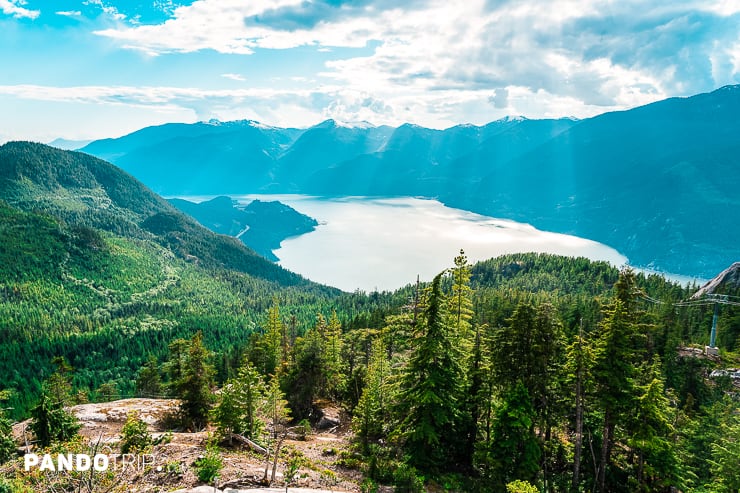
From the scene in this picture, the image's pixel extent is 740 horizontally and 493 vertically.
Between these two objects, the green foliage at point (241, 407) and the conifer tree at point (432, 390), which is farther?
the green foliage at point (241, 407)

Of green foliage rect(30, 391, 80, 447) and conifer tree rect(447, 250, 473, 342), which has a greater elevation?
conifer tree rect(447, 250, 473, 342)

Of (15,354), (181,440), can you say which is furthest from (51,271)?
(181,440)

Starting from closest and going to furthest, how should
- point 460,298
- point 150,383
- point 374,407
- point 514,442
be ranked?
point 514,442, point 374,407, point 460,298, point 150,383

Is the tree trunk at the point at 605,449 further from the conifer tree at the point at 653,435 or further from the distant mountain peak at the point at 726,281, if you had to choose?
the distant mountain peak at the point at 726,281

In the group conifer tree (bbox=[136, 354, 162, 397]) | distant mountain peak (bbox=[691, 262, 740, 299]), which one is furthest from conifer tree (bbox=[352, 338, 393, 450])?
distant mountain peak (bbox=[691, 262, 740, 299])

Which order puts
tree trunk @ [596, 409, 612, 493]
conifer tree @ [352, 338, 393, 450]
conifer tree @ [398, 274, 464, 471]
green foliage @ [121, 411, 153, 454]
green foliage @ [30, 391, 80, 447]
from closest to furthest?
green foliage @ [121, 411, 153, 454], tree trunk @ [596, 409, 612, 493], conifer tree @ [398, 274, 464, 471], green foliage @ [30, 391, 80, 447], conifer tree @ [352, 338, 393, 450]

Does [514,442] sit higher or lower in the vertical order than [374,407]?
higher

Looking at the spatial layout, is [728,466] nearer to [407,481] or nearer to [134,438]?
[407,481]

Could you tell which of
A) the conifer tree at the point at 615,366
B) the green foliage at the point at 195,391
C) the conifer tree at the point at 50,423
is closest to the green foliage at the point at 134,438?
the conifer tree at the point at 50,423

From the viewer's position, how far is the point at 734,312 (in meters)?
74.0

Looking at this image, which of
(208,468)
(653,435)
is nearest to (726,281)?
(653,435)

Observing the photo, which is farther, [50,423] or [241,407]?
[50,423]

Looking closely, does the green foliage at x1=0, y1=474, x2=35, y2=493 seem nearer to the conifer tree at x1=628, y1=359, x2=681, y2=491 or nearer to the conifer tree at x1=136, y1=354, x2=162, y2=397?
the conifer tree at x1=628, y1=359, x2=681, y2=491

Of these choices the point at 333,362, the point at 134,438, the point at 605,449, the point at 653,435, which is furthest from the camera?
the point at 333,362
